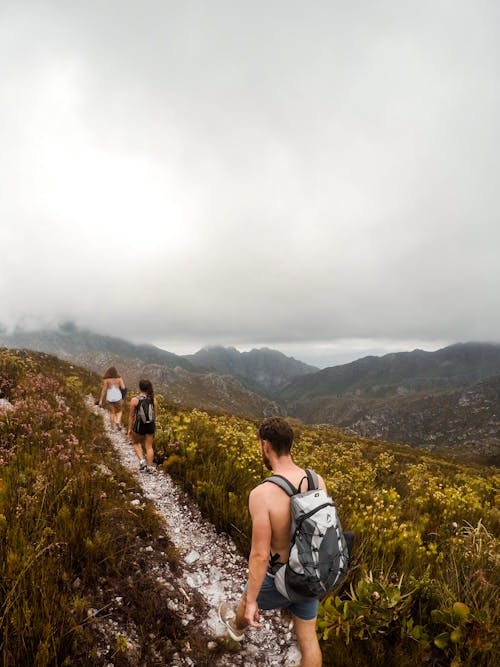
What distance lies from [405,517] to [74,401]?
11.3 metres

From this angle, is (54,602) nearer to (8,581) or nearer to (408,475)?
(8,581)

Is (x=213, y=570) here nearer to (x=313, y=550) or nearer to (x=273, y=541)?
(x=273, y=541)

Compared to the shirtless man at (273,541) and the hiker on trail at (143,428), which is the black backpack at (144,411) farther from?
the shirtless man at (273,541)

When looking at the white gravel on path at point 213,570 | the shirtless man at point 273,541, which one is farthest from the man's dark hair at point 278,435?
the white gravel on path at point 213,570

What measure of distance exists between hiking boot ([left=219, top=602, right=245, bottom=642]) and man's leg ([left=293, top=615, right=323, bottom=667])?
2.40ft

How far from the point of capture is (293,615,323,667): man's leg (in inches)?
124

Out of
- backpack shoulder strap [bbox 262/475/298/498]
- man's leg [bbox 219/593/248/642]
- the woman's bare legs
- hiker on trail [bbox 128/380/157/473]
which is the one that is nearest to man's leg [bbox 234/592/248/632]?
man's leg [bbox 219/593/248/642]

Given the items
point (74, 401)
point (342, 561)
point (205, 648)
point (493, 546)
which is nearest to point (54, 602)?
point (205, 648)

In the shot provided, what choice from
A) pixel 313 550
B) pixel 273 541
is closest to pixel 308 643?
pixel 273 541

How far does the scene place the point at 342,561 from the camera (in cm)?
298

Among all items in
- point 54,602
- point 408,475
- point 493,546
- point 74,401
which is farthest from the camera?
point 408,475

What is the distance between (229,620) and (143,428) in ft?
17.3

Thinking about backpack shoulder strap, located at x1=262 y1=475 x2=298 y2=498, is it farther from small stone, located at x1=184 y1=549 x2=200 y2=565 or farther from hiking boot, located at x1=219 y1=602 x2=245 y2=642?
small stone, located at x1=184 y1=549 x2=200 y2=565

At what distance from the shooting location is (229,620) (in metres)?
3.81
